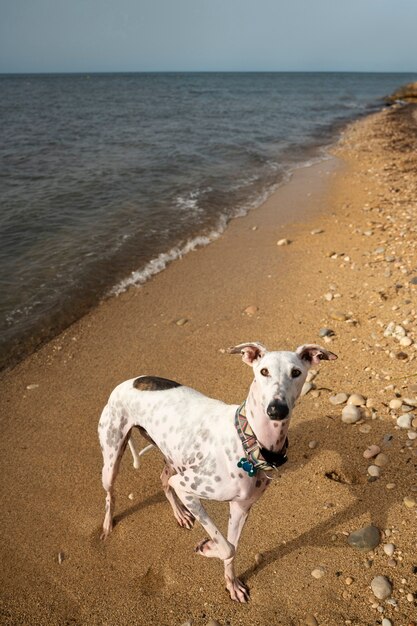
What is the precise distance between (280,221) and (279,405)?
10540mm

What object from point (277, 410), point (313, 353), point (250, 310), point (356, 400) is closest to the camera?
point (277, 410)

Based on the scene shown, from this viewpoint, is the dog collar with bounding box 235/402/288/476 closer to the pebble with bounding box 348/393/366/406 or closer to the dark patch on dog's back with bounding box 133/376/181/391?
the dark patch on dog's back with bounding box 133/376/181/391

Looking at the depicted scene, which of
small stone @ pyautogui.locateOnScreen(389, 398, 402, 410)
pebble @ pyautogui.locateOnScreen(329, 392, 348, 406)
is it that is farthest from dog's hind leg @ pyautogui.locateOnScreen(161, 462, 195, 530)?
small stone @ pyautogui.locateOnScreen(389, 398, 402, 410)

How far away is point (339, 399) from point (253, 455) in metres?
2.86

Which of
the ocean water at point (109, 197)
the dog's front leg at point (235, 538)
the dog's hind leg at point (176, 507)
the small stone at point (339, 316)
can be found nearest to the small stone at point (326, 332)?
the small stone at point (339, 316)

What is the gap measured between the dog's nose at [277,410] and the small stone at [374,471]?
253cm

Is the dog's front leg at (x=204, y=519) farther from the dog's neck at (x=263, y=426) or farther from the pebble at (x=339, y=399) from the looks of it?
the pebble at (x=339, y=399)

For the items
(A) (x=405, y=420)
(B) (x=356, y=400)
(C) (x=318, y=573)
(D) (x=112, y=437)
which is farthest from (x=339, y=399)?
(D) (x=112, y=437)

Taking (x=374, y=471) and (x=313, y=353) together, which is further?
(x=374, y=471)

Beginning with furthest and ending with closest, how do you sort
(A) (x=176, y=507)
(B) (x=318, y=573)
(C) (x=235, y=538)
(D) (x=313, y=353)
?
1. (A) (x=176, y=507)
2. (B) (x=318, y=573)
3. (C) (x=235, y=538)
4. (D) (x=313, y=353)

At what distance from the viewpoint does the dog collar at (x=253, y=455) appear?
3.34 metres

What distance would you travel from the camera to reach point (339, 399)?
5.82 metres

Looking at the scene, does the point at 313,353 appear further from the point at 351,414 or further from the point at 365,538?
the point at 351,414

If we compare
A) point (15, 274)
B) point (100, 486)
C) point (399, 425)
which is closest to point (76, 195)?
point (15, 274)
